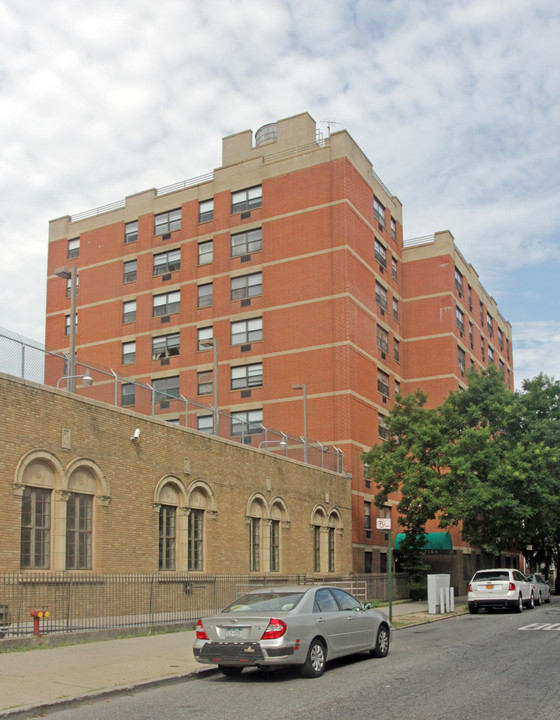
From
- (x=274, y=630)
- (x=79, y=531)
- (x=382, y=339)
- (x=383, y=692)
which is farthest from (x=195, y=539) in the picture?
(x=382, y=339)

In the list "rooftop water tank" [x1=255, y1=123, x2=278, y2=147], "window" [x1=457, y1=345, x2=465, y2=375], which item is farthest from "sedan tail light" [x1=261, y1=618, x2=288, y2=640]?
"window" [x1=457, y1=345, x2=465, y2=375]

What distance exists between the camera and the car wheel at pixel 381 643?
14547 mm

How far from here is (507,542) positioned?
3797 centimetres

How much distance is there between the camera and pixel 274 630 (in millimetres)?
11797

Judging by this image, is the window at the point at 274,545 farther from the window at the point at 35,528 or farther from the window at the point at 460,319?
the window at the point at 460,319

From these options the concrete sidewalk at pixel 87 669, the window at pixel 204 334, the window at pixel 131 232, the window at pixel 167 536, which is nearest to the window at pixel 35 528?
the concrete sidewalk at pixel 87 669

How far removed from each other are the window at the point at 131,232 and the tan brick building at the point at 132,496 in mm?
23095

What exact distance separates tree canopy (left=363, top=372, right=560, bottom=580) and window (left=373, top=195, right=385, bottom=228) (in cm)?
1390

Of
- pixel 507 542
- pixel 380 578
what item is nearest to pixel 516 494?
pixel 507 542

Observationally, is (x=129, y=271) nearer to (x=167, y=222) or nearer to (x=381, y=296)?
(x=167, y=222)

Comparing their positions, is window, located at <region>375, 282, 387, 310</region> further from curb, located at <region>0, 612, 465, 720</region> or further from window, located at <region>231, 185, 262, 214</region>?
curb, located at <region>0, 612, 465, 720</region>

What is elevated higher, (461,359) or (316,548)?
(461,359)

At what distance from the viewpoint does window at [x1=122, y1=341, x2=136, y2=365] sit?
48.9 metres

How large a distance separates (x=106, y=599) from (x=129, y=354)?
29191 mm
